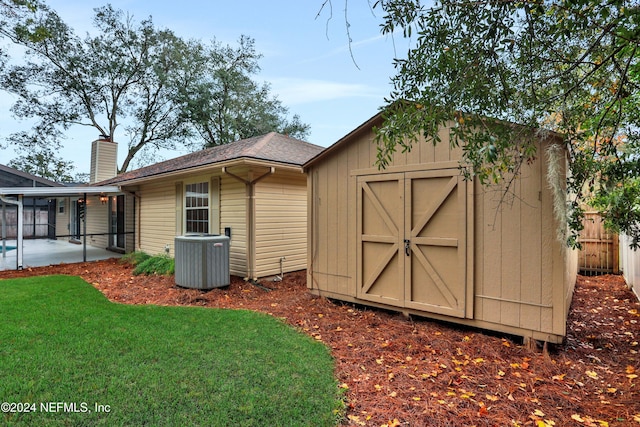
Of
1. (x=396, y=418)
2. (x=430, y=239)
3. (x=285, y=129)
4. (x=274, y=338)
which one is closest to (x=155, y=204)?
(x=274, y=338)

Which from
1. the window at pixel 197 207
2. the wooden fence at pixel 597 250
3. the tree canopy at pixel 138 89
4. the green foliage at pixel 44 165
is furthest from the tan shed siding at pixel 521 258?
the green foliage at pixel 44 165

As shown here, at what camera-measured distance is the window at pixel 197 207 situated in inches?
328

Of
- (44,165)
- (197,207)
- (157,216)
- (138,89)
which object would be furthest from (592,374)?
(44,165)

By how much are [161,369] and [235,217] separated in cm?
460

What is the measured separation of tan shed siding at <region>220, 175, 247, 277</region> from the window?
715mm

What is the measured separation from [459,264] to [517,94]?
2.09 metres

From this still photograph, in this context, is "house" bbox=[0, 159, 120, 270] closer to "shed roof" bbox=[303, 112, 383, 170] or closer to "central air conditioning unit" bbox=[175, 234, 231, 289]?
"central air conditioning unit" bbox=[175, 234, 231, 289]

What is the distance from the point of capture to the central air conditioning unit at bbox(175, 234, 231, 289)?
21.1ft

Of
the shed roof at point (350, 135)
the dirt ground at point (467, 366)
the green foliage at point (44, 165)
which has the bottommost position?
the dirt ground at point (467, 366)

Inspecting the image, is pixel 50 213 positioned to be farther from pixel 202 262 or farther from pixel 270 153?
pixel 270 153

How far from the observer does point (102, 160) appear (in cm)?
1396

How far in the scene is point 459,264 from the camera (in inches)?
167

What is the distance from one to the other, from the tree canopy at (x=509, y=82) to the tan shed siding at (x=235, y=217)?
4896mm

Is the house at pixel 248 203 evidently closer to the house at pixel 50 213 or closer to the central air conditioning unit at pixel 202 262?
the central air conditioning unit at pixel 202 262
